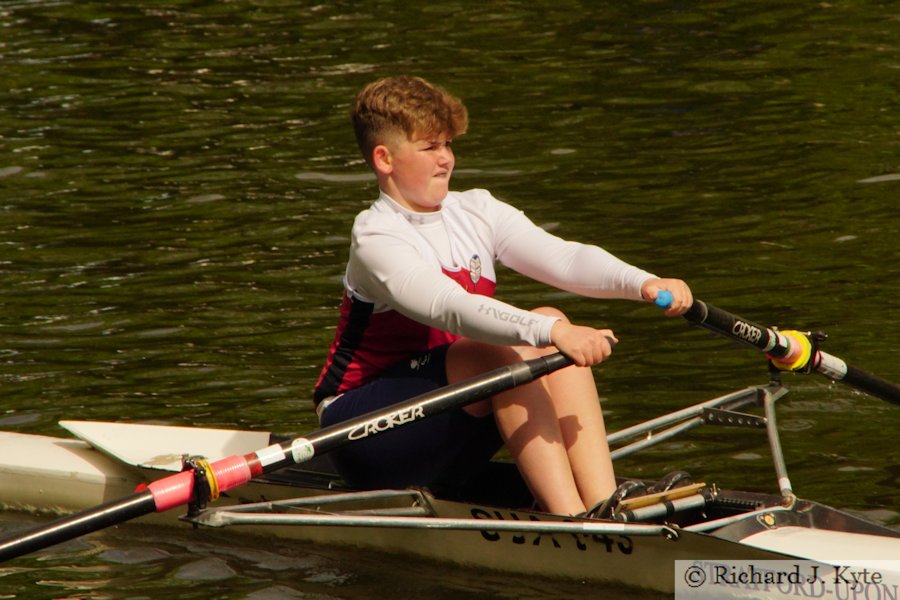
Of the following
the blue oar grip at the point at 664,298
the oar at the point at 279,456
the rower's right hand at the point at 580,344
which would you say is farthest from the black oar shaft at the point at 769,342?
the oar at the point at 279,456

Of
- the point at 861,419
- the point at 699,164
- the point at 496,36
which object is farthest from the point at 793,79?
the point at 861,419

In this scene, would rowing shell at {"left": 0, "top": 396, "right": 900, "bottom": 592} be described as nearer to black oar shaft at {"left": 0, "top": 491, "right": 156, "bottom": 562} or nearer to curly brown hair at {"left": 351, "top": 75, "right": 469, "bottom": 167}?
black oar shaft at {"left": 0, "top": 491, "right": 156, "bottom": 562}

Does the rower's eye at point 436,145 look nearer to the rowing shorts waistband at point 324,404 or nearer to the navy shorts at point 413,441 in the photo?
the navy shorts at point 413,441

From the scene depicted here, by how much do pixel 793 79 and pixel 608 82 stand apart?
1658mm

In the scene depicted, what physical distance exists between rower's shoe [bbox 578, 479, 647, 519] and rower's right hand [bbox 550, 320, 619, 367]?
48 cm

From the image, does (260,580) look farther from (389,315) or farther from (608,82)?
(608,82)

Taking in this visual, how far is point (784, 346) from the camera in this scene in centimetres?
591

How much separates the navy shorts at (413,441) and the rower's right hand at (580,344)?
21.3 inches

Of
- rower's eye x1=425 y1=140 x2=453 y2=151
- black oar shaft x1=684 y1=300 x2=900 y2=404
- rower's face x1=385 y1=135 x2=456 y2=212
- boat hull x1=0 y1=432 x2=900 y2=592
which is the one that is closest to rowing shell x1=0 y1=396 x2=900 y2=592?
boat hull x1=0 y1=432 x2=900 y2=592

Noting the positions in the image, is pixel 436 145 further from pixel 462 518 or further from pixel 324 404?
pixel 462 518

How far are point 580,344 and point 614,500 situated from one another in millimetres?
571

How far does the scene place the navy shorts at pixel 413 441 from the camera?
557 cm

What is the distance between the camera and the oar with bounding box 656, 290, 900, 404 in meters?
5.70

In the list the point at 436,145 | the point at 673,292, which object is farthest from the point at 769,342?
the point at 436,145
